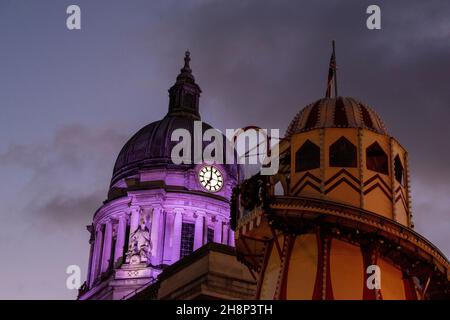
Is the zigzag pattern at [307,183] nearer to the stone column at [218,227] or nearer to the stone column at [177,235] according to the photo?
the stone column at [177,235]

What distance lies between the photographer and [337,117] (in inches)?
1801

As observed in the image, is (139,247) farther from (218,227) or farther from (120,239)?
(218,227)

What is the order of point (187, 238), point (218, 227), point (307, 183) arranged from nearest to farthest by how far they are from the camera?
point (307, 183)
point (187, 238)
point (218, 227)

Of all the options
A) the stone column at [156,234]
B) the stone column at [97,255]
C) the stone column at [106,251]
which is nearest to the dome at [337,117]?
the stone column at [156,234]

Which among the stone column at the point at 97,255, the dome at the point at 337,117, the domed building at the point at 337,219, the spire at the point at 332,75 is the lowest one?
the domed building at the point at 337,219

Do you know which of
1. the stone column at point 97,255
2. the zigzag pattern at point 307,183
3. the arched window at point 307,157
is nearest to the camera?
the zigzag pattern at point 307,183

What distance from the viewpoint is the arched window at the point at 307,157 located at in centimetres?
4459

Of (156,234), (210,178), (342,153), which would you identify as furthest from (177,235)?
(342,153)

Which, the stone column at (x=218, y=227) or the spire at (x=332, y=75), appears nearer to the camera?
the spire at (x=332, y=75)

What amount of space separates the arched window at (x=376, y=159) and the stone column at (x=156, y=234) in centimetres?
4893

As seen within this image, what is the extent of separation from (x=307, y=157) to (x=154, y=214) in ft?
164

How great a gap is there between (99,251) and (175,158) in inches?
497

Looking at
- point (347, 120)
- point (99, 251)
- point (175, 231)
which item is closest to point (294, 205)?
point (347, 120)
